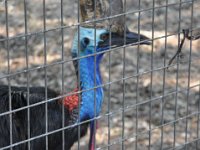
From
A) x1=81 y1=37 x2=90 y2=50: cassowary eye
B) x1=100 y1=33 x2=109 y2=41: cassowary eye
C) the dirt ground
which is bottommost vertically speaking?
the dirt ground

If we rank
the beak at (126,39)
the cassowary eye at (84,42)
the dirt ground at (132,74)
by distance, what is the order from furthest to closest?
Answer: 1. the dirt ground at (132,74)
2. the cassowary eye at (84,42)
3. the beak at (126,39)

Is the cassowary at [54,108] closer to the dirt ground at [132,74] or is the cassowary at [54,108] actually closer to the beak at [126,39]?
the beak at [126,39]

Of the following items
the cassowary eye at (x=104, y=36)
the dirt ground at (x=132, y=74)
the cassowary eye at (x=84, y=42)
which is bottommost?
the dirt ground at (x=132, y=74)

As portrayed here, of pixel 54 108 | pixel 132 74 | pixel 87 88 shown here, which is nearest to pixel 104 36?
pixel 87 88

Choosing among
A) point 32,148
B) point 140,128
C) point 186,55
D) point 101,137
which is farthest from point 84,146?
point 186,55

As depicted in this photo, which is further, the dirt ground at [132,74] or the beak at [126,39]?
the dirt ground at [132,74]

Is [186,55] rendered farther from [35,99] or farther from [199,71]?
[35,99]

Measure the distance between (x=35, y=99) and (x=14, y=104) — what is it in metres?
0.09

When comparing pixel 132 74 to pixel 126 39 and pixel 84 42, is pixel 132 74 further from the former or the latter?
pixel 126 39

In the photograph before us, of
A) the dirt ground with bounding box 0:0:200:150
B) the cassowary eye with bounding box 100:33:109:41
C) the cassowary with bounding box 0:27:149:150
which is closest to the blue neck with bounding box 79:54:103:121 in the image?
the cassowary with bounding box 0:27:149:150

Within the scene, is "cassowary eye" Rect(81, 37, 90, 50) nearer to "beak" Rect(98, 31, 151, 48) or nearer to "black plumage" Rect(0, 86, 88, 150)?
"beak" Rect(98, 31, 151, 48)

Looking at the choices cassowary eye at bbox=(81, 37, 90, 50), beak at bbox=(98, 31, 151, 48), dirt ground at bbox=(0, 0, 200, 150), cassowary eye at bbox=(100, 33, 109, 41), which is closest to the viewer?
beak at bbox=(98, 31, 151, 48)

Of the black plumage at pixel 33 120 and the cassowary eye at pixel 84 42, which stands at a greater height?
the cassowary eye at pixel 84 42

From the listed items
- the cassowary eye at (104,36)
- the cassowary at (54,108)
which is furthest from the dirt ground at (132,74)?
the cassowary eye at (104,36)
